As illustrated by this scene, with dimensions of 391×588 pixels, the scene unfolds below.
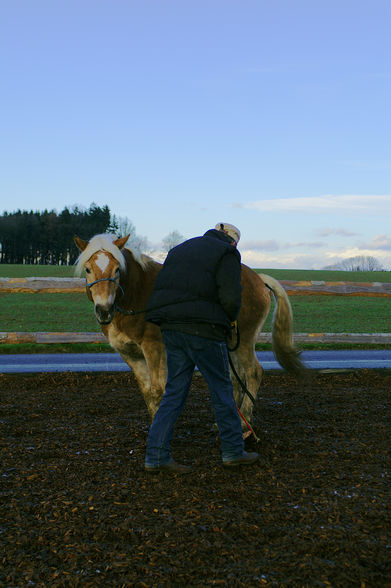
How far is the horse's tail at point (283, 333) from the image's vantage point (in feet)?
21.1

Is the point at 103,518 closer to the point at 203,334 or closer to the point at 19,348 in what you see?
the point at 203,334

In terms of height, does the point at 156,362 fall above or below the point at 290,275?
below

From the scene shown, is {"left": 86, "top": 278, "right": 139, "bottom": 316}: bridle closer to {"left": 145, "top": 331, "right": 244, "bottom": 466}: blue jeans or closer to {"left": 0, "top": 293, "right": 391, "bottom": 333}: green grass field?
{"left": 145, "top": 331, "right": 244, "bottom": 466}: blue jeans

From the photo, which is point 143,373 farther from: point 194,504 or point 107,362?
point 107,362

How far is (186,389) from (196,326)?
0.50 metres

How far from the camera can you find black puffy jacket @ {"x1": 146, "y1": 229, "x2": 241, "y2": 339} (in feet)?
13.9

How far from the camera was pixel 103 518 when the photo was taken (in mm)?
3473

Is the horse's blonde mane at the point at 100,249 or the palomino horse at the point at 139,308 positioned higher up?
the horse's blonde mane at the point at 100,249

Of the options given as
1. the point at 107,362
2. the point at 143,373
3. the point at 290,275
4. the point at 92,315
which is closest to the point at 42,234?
the point at 290,275

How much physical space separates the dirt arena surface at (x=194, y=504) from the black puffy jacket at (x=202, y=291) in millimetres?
1132

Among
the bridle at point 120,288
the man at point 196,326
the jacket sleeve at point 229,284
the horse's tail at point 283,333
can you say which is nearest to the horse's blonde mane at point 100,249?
the bridle at point 120,288

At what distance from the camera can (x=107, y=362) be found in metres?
10.8

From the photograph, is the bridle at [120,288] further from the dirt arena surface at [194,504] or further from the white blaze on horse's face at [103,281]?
the dirt arena surface at [194,504]

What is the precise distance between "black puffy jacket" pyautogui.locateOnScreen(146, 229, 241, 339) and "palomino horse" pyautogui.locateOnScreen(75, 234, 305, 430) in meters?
0.70
